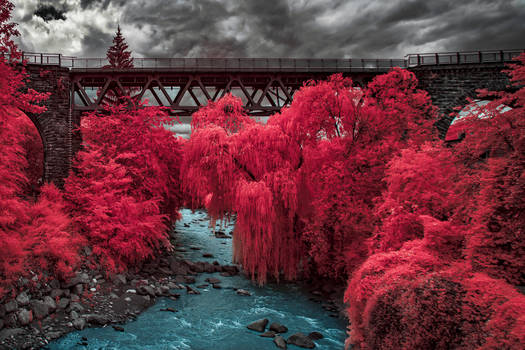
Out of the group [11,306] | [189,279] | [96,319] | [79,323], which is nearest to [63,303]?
[79,323]

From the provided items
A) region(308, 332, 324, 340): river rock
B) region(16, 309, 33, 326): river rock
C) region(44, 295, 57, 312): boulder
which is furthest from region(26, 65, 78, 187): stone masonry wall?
region(308, 332, 324, 340): river rock

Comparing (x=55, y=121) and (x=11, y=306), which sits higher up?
(x=55, y=121)

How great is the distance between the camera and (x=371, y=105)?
47.6ft

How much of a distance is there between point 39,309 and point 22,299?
699 millimetres

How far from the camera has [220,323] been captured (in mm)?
11898

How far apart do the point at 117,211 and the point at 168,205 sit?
5703 millimetres

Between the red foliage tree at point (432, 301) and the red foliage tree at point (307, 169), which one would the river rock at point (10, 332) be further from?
the red foliage tree at point (432, 301)

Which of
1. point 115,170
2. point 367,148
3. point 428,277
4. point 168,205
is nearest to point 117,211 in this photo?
point 115,170

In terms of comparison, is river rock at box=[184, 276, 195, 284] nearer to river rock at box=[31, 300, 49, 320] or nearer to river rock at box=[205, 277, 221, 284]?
river rock at box=[205, 277, 221, 284]

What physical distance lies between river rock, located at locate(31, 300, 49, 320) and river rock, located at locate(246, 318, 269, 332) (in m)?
7.82

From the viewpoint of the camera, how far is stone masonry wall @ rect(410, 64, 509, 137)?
20531 millimetres

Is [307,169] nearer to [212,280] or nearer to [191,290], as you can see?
[212,280]

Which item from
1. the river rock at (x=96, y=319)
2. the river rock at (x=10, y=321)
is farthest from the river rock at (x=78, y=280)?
the river rock at (x=10, y=321)

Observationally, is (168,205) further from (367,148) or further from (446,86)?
(446,86)
